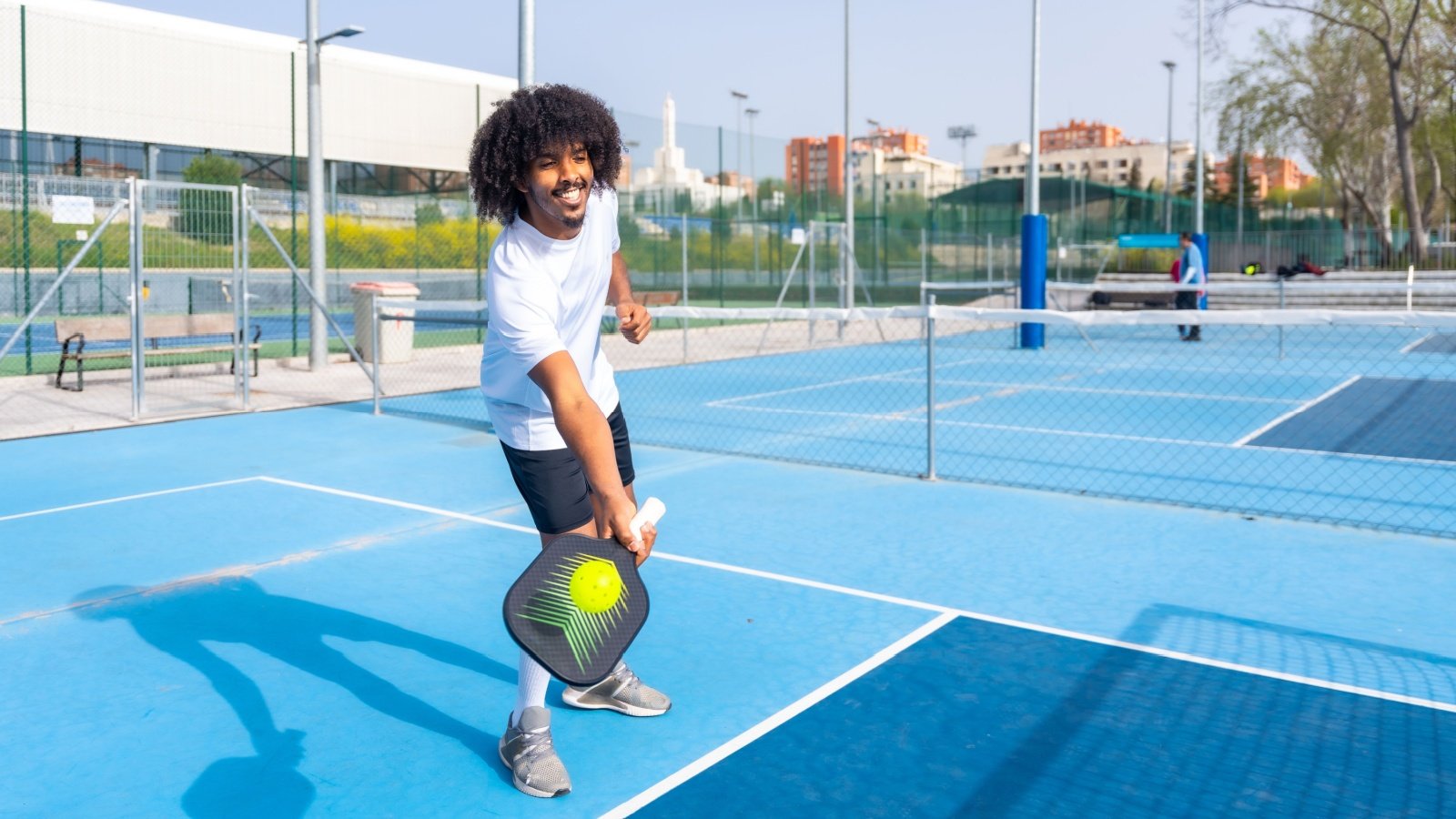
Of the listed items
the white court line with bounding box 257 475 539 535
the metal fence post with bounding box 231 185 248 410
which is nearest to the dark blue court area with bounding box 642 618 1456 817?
the white court line with bounding box 257 475 539 535

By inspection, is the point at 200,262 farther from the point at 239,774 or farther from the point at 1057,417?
the point at 239,774

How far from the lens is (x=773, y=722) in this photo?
13.5 feet

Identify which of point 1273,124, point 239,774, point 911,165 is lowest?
point 239,774

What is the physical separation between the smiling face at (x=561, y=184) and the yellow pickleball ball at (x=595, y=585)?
106cm

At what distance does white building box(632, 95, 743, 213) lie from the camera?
79.0ft

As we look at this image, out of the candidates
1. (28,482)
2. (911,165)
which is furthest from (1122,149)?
(28,482)

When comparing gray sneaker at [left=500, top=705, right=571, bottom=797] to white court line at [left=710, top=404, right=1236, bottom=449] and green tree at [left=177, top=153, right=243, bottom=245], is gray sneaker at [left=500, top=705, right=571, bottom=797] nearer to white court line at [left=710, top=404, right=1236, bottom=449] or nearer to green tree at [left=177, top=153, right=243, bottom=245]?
white court line at [left=710, top=404, right=1236, bottom=449]

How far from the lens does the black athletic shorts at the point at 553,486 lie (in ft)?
11.8

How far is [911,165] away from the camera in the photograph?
16712 cm

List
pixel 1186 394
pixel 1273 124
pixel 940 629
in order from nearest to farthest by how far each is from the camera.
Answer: pixel 940 629
pixel 1186 394
pixel 1273 124

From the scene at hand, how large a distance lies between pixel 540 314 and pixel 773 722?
172 cm

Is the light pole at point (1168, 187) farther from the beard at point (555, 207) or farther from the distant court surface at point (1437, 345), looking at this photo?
the beard at point (555, 207)

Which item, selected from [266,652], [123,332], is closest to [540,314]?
[266,652]

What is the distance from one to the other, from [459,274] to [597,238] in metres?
16.9
